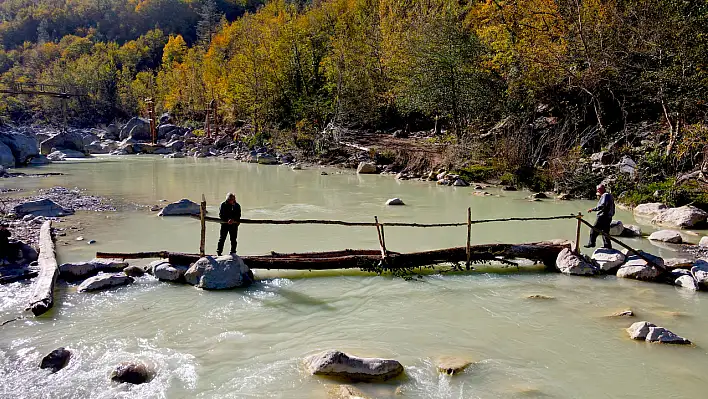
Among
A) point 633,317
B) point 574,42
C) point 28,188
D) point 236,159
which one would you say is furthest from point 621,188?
point 236,159

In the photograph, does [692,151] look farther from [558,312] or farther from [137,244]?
[137,244]

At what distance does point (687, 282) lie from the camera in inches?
370

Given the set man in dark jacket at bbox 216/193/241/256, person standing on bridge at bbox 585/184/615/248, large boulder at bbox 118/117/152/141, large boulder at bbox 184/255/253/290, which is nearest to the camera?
large boulder at bbox 184/255/253/290

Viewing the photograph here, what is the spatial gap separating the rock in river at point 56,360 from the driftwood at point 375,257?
11.3 ft

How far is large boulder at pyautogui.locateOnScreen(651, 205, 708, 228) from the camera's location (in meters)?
14.6

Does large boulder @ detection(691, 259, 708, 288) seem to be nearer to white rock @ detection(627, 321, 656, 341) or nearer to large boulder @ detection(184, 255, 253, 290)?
white rock @ detection(627, 321, 656, 341)

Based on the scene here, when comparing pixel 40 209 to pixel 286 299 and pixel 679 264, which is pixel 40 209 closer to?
pixel 286 299

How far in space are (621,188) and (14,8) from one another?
163m

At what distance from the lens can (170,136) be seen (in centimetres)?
5844

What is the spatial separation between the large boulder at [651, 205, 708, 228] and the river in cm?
302

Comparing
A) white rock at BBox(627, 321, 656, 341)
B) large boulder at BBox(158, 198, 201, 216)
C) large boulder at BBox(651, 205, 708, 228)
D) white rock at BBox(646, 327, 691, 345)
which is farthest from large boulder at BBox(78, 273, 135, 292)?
large boulder at BBox(651, 205, 708, 228)

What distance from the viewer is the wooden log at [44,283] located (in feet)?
25.9

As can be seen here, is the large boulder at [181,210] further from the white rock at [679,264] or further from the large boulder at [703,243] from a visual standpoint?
the large boulder at [703,243]

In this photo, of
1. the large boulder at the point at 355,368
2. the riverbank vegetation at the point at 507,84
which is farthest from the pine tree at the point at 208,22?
the large boulder at the point at 355,368
